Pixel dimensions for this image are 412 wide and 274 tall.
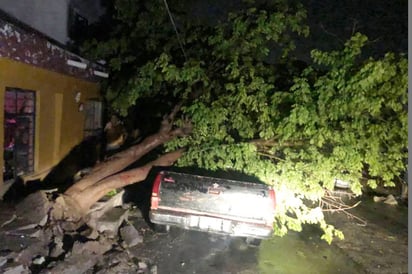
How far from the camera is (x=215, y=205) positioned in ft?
22.6

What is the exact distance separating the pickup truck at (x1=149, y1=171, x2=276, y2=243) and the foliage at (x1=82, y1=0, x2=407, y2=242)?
2.11 ft

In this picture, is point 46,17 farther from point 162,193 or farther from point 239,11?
point 162,193

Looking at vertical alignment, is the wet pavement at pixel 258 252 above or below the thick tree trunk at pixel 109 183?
below

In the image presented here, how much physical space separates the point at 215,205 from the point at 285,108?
7.17ft

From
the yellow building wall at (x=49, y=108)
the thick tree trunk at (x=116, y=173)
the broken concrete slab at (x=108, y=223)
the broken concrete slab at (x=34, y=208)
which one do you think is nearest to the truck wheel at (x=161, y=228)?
the broken concrete slab at (x=108, y=223)

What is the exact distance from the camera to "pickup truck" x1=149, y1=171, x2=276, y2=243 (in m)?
6.82

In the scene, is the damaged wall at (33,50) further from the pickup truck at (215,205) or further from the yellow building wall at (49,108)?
the pickup truck at (215,205)

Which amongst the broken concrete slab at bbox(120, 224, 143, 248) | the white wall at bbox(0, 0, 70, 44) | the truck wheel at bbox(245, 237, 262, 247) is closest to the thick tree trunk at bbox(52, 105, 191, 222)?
the broken concrete slab at bbox(120, 224, 143, 248)

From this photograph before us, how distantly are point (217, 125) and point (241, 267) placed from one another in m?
2.62

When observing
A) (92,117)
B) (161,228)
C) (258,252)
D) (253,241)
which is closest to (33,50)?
(161,228)

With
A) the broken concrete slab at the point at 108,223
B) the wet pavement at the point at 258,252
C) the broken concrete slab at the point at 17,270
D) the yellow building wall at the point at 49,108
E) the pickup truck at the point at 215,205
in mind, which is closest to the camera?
the broken concrete slab at the point at 17,270

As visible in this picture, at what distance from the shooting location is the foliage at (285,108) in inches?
236

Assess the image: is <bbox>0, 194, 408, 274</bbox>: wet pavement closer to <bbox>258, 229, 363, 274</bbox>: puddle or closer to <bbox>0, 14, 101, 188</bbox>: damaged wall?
<bbox>258, 229, 363, 274</bbox>: puddle

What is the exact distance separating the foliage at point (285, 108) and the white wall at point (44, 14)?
3.23m
